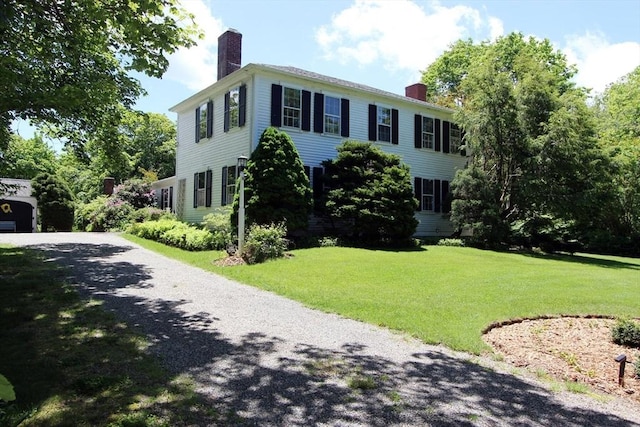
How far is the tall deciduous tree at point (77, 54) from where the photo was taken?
237 inches

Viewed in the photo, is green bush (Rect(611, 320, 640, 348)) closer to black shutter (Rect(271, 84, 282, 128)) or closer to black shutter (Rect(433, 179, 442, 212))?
black shutter (Rect(271, 84, 282, 128))

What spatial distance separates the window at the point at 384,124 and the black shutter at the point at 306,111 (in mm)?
3662

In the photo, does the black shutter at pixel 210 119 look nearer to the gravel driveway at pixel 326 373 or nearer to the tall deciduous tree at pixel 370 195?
the tall deciduous tree at pixel 370 195

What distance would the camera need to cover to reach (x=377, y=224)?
15.6 meters

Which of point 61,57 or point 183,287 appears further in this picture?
point 61,57

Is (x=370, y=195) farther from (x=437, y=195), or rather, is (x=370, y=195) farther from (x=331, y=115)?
(x=437, y=195)

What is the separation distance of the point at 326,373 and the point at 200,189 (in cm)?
1669

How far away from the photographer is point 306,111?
56.0 ft

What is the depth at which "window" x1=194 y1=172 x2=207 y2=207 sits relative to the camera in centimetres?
1956

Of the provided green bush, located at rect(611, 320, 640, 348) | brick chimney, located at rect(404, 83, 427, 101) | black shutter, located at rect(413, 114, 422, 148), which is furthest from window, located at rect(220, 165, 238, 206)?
green bush, located at rect(611, 320, 640, 348)

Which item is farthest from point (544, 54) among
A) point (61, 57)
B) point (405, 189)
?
point (61, 57)

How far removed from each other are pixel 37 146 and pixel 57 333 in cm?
4901

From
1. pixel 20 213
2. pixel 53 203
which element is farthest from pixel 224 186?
pixel 20 213

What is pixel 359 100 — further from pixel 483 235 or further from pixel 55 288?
pixel 55 288
